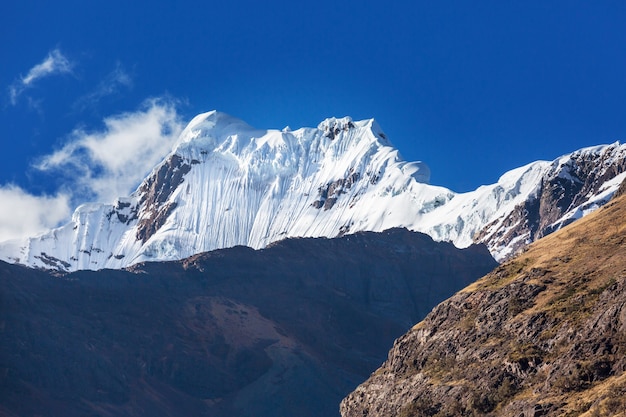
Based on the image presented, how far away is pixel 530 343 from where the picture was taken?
153625mm

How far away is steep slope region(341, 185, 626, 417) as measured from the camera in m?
136

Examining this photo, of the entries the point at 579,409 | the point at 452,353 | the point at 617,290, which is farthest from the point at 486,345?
the point at 579,409

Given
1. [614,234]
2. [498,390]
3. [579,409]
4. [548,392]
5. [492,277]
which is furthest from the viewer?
[492,277]

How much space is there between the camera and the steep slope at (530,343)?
136 meters

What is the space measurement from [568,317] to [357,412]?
37.0 metres

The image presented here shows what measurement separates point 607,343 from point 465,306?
43.2m

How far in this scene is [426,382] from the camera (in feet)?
543

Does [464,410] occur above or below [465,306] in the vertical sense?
below

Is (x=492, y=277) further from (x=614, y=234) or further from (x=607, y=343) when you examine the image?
(x=607, y=343)

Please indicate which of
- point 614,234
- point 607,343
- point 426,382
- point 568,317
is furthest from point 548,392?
point 614,234

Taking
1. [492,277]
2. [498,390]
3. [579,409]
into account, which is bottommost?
[579,409]

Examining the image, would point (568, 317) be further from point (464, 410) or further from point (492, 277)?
point (492, 277)

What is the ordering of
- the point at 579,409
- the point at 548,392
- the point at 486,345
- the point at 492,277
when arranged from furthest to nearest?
the point at 492,277, the point at 486,345, the point at 548,392, the point at 579,409

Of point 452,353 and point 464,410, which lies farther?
point 452,353
